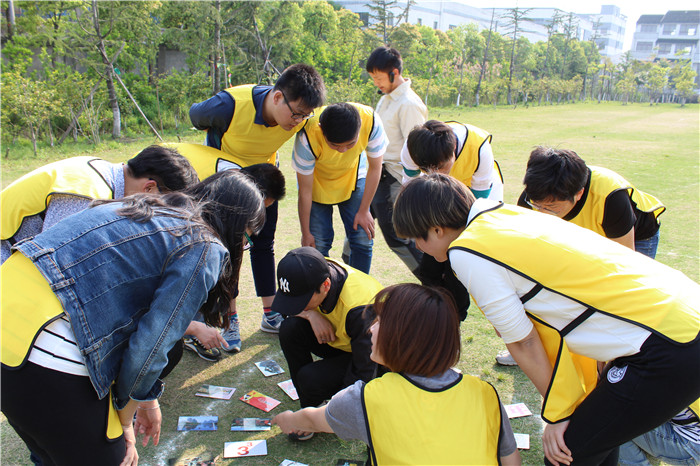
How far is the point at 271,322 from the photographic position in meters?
3.69

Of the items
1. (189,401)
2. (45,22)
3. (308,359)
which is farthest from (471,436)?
(45,22)

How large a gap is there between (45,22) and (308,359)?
15.5 m

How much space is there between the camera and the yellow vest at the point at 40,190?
2152 mm

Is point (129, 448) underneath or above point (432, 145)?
underneath

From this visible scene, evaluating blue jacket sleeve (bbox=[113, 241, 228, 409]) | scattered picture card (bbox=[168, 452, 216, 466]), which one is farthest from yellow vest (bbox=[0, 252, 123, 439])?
scattered picture card (bbox=[168, 452, 216, 466])

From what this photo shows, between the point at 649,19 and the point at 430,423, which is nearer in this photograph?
the point at 430,423

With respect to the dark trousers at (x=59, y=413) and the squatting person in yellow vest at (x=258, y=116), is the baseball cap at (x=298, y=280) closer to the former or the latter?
the dark trousers at (x=59, y=413)

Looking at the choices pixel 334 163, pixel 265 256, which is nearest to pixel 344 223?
pixel 334 163

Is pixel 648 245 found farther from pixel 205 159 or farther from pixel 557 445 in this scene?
pixel 205 159

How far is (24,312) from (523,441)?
238 cm

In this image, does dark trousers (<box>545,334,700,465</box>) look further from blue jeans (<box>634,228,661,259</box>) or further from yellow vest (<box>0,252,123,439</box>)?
yellow vest (<box>0,252,123,439</box>)

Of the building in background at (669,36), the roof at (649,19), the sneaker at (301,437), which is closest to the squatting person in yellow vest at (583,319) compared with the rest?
the sneaker at (301,437)

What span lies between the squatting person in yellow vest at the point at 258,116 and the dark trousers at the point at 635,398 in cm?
221

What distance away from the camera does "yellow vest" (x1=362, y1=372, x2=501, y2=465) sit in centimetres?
160
